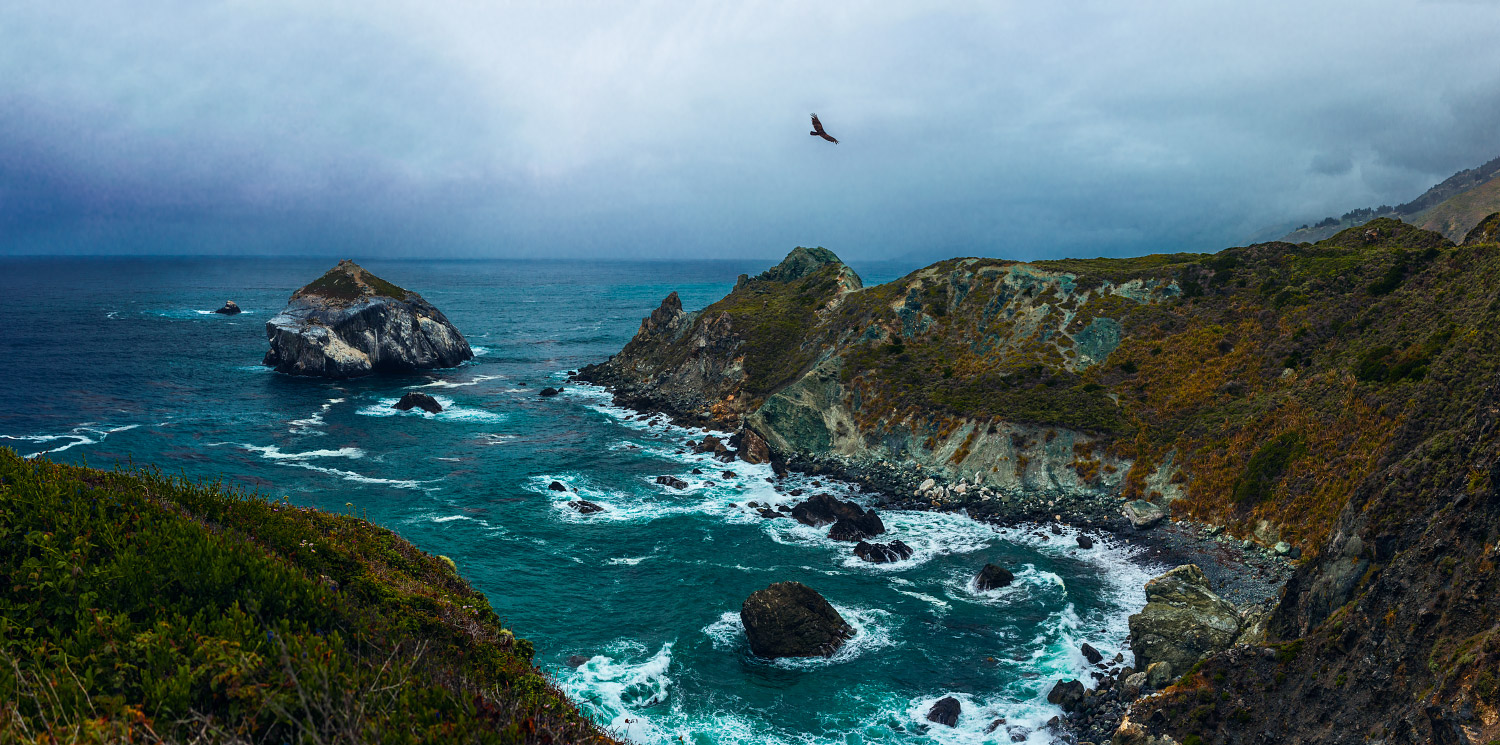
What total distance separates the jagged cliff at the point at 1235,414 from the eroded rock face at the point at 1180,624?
410 cm

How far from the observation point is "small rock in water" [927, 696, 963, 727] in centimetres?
2964

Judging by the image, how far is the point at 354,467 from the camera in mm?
61844

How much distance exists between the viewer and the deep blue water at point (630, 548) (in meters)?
31.6

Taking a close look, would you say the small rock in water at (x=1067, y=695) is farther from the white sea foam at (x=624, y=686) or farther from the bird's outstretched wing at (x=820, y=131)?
the bird's outstretched wing at (x=820, y=131)

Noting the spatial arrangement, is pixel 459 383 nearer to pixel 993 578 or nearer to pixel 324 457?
pixel 324 457

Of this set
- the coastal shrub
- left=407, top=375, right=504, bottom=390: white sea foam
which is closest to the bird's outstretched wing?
the coastal shrub

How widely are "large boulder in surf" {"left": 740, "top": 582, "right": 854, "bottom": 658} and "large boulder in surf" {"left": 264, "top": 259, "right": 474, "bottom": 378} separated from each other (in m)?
87.9

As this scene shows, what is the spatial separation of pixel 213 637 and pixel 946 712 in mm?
27900

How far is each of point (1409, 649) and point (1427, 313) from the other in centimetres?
4369

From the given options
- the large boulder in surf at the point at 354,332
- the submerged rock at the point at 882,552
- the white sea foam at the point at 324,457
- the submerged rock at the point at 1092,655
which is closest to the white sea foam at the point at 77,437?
the white sea foam at the point at 324,457

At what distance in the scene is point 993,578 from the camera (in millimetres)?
41531

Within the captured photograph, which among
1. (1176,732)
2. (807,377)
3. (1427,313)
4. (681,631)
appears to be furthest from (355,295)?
(1427,313)

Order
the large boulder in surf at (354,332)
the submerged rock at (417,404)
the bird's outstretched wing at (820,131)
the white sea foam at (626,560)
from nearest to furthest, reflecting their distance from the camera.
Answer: the bird's outstretched wing at (820,131)
the white sea foam at (626,560)
the submerged rock at (417,404)
the large boulder in surf at (354,332)

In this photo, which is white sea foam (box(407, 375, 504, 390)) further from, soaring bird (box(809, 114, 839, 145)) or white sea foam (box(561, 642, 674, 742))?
soaring bird (box(809, 114, 839, 145))
